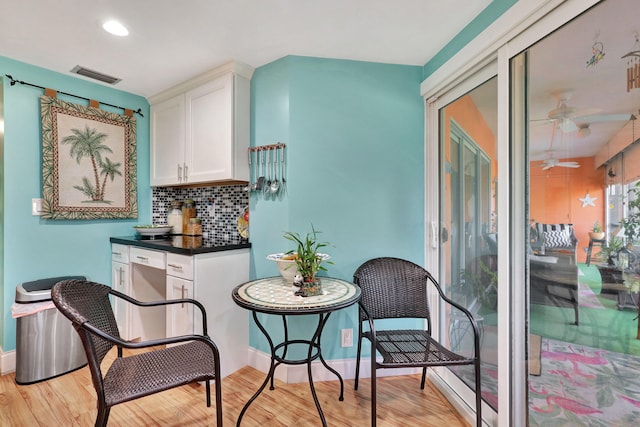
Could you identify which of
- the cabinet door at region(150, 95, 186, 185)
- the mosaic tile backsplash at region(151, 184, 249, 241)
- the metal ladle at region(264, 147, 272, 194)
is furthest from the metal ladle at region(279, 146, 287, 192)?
the cabinet door at region(150, 95, 186, 185)

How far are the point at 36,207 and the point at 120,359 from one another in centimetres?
158

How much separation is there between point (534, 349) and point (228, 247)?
72.6 inches

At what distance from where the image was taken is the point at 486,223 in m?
1.72

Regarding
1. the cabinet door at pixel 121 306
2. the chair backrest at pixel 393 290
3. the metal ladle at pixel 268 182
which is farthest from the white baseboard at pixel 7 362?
the chair backrest at pixel 393 290

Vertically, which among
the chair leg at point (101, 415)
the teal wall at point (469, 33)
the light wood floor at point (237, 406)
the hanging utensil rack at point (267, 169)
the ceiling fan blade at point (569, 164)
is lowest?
the light wood floor at point (237, 406)

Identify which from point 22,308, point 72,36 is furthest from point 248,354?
point 72,36

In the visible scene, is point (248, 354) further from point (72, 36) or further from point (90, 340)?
point (72, 36)

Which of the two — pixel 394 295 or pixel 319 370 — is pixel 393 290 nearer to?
pixel 394 295

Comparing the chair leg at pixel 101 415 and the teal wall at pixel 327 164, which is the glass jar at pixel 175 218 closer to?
the teal wall at pixel 327 164

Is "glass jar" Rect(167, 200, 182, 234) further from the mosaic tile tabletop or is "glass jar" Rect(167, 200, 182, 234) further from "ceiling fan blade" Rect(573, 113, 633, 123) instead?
"ceiling fan blade" Rect(573, 113, 633, 123)

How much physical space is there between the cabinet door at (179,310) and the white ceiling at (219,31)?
1554 mm

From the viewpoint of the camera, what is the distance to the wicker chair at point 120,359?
110cm

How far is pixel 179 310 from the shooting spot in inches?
80.3

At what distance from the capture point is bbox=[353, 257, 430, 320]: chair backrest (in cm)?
188
